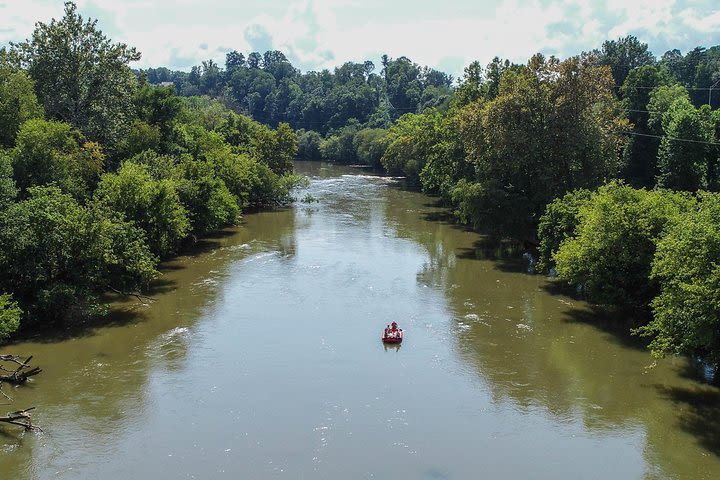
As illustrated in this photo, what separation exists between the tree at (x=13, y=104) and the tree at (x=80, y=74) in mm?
4136

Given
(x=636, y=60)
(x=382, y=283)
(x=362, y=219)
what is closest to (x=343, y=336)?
(x=382, y=283)

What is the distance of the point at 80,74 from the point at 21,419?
108 feet

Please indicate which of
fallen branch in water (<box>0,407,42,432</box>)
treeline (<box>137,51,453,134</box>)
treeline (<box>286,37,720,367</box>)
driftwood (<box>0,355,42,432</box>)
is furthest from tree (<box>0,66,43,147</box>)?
treeline (<box>137,51,453,134</box>)

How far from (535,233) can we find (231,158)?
29.0m

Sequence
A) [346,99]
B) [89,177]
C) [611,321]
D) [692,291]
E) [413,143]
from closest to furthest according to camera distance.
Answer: [692,291] < [611,321] < [89,177] < [413,143] < [346,99]

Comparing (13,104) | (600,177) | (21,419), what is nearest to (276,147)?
(13,104)

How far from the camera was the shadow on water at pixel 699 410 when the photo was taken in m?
23.2

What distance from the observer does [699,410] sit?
25266mm

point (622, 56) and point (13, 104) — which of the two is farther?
point (622, 56)

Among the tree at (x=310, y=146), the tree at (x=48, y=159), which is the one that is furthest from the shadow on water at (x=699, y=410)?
the tree at (x=310, y=146)

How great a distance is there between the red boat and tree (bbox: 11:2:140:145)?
30541mm

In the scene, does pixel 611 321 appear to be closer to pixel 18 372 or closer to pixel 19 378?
pixel 19 378

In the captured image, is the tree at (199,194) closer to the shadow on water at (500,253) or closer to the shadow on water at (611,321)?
the shadow on water at (500,253)

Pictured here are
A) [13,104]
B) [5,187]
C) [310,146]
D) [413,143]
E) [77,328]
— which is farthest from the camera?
[310,146]
